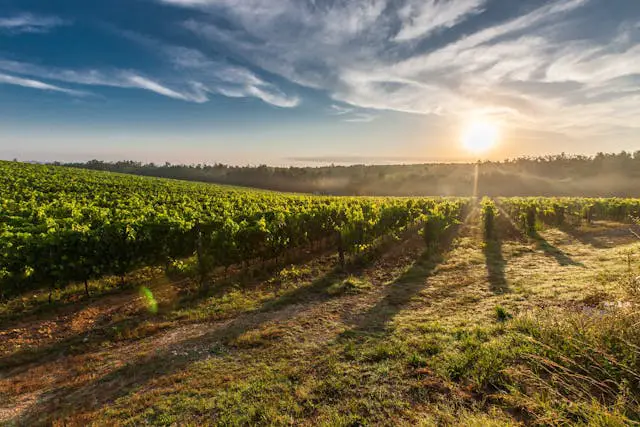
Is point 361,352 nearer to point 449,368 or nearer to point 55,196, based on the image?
point 449,368

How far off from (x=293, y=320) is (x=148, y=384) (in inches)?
152

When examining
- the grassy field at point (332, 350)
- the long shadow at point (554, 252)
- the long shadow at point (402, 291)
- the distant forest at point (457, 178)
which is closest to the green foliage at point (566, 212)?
the long shadow at point (554, 252)

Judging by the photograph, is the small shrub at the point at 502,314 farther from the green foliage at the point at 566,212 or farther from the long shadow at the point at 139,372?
the green foliage at the point at 566,212

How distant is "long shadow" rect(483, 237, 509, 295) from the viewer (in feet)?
35.1

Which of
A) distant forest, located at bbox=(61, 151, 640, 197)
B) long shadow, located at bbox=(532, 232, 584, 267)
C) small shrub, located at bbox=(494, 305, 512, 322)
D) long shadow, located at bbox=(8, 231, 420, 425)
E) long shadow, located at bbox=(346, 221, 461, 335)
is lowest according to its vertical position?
long shadow, located at bbox=(8, 231, 420, 425)

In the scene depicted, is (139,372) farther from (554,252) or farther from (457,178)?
(457,178)

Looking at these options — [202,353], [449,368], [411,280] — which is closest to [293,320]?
[202,353]

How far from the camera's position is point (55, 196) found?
74.2 ft

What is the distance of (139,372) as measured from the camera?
21.1 feet

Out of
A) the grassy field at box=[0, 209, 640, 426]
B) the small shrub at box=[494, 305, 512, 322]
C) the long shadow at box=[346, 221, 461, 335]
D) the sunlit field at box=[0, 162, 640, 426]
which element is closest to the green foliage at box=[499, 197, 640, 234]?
the sunlit field at box=[0, 162, 640, 426]

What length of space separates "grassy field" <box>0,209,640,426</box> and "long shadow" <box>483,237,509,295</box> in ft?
0.52

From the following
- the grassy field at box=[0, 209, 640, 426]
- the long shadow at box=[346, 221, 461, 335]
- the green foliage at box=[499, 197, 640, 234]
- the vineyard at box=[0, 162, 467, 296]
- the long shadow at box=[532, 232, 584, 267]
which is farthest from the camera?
the green foliage at box=[499, 197, 640, 234]

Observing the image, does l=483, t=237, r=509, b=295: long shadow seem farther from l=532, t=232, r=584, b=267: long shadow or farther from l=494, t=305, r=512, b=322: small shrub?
l=494, t=305, r=512, b=322: small shrub

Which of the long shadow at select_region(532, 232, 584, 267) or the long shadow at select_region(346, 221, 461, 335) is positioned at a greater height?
the long shadow at select_region(532, 232, 584, 267)
